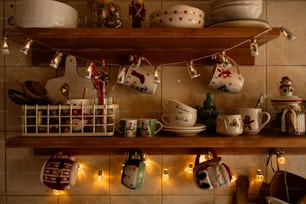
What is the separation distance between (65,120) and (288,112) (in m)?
0.81

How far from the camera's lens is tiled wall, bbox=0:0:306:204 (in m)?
1.13

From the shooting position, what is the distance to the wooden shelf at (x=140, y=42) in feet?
2.81

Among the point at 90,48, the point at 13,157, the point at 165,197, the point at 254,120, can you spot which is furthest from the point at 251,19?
the point at 13,157

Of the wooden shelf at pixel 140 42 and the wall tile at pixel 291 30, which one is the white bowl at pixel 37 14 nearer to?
the wooden shelf at pixel 140 42

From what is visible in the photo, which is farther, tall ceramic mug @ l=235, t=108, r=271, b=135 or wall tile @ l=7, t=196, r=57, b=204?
wall tile @ l=7, t=196, r=57, b=204

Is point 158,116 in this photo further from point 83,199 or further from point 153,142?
point 83,199

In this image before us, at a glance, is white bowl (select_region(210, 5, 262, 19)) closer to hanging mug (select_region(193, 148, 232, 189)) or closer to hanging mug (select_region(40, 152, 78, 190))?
hanging mug (select_region(193, 148, 232, 189))

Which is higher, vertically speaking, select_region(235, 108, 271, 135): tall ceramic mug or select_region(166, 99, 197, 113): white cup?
select_region(166, 99, 197, 113): white cup

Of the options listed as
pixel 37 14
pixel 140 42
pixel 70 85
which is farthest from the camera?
pixel 70 85

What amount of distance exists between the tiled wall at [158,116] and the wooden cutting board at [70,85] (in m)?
0.09

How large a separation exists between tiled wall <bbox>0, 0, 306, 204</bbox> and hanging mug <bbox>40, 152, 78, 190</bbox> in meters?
0.13

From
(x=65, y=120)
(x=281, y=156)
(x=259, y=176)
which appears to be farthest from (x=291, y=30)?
(x=65, y=120)

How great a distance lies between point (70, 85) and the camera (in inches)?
42.3

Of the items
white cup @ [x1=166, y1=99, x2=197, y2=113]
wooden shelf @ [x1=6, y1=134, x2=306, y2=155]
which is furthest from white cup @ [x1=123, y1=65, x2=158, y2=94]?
wooden shelf @ [x1=6, y1=134, x2=306, y2=155]
